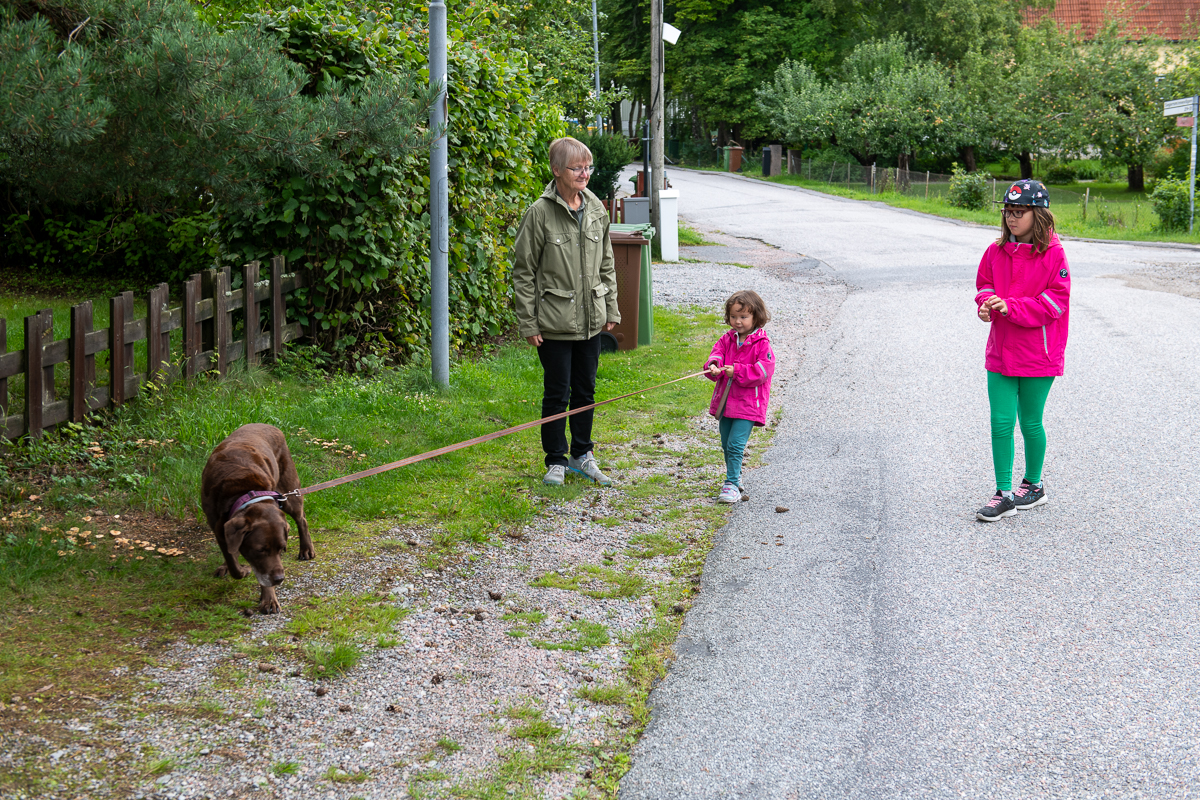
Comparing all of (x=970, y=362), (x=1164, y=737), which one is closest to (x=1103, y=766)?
(x=1164, y=737)

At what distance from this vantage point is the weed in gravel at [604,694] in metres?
3.96

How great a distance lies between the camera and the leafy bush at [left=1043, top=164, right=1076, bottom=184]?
43.3m

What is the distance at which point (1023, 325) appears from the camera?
5.89 m

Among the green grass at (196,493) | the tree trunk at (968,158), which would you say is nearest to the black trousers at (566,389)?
the green grass at (196,493)

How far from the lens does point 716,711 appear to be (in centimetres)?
387

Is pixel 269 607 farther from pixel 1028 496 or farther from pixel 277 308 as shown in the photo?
pixel 1028 496

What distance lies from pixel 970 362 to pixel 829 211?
2115 centimetres

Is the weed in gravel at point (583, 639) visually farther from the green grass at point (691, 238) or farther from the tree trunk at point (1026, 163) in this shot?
the tree trunk at point (1026, 163)

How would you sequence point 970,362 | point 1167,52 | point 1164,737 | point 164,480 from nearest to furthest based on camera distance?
point 1164,737, point 164,480, point 970,362, point 1167,52

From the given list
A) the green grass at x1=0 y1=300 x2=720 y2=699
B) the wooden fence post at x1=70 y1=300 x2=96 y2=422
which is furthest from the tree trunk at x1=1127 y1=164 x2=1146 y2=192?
the wooden fence post at x1=70 y1=300 x2=96 y2=422

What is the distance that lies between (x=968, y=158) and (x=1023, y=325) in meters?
40.9

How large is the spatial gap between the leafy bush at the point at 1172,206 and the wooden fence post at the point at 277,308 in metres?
22.1

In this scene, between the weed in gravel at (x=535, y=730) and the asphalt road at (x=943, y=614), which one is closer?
the asphalt road at (x=943, y=614)

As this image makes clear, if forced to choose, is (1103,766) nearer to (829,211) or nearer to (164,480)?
(164,480)
